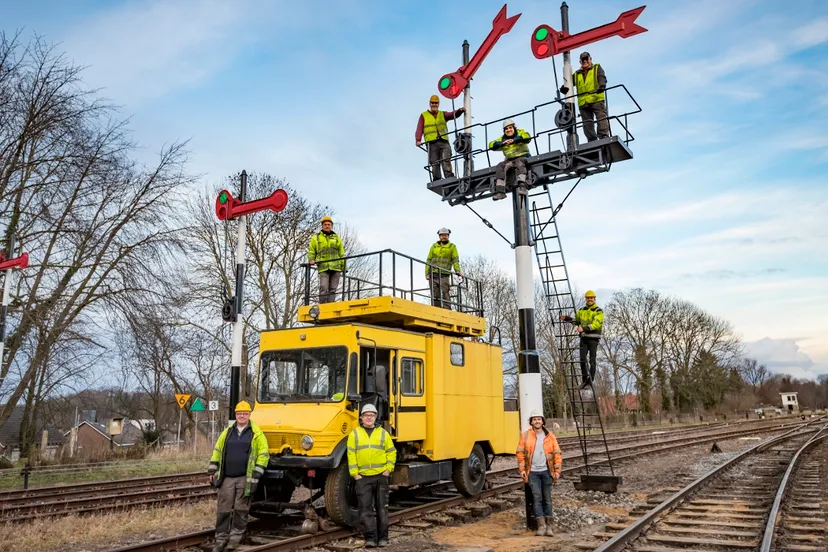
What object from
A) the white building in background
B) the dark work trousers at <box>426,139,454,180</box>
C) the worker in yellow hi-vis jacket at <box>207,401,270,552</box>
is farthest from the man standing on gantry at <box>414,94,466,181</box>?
the white building in background

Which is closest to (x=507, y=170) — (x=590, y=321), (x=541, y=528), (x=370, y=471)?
(x=590, y=321)

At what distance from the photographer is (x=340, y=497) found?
843 centimetres

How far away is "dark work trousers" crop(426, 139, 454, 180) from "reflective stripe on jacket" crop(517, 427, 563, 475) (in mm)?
5634

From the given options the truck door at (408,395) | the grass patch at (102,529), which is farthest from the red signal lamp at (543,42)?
the grass patch at (102,529)

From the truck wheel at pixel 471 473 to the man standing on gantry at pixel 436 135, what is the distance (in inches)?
222

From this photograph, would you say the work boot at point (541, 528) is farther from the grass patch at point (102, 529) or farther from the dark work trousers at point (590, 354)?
the grass patch at point (102, 529)

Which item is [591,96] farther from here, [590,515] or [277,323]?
[277,323]

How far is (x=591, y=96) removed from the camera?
1115cm

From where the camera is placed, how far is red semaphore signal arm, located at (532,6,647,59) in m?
10.5

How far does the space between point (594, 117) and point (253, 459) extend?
27.6 ft

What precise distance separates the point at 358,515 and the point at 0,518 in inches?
Answer: 230

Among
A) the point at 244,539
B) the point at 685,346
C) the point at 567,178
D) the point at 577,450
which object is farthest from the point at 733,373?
the point at 244,539

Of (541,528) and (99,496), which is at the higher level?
(99,496)

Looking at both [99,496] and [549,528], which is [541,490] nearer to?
[549,528]
